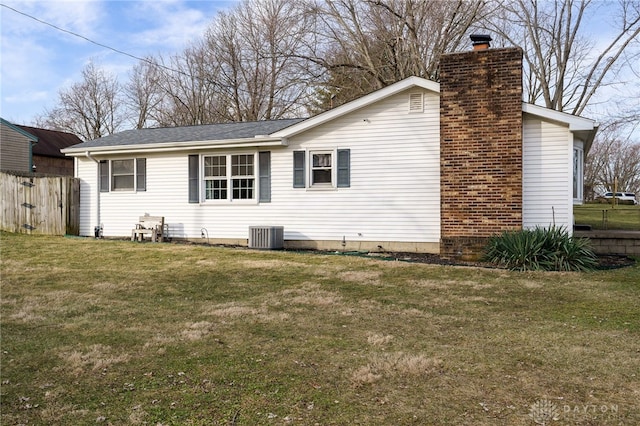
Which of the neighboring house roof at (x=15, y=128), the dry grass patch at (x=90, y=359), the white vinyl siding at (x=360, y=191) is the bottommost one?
the dry grass patch at (x=90, y=359)

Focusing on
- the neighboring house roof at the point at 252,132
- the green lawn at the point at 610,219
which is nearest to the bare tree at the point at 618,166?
the green lawn at the point at 610,219

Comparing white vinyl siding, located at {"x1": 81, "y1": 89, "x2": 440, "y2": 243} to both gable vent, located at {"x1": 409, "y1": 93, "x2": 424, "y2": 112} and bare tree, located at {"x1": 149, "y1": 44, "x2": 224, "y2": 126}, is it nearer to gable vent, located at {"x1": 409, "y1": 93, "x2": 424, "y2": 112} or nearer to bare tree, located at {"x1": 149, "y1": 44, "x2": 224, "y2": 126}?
gable vent, located at {"x1": 409, "y1": 93, "x2": 424, "y2": 112}

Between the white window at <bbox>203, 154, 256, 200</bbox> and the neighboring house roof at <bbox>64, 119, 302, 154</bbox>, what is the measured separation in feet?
1.99

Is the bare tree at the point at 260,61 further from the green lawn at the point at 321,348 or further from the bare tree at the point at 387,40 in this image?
the green lawn at the point at 321,348

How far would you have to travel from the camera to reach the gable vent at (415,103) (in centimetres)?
1159

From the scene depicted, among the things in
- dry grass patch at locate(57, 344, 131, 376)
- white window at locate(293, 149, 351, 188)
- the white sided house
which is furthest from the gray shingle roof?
dry grass patch at locate(57, 344, 131, 376)

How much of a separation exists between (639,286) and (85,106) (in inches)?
1652

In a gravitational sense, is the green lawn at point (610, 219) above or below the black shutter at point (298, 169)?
below

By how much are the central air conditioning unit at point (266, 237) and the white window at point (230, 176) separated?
1.19 m

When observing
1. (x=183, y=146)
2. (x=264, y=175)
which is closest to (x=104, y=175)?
(x=183, y=146)

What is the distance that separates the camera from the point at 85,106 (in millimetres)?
39969

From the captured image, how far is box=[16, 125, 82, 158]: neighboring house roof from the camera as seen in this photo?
29.7m

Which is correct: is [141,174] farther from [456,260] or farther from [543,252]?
[543,252]

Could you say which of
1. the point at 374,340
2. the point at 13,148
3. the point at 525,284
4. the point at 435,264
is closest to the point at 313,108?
the point at 13,148
